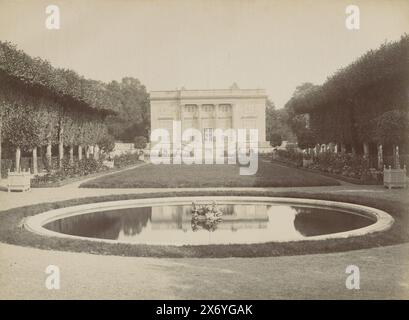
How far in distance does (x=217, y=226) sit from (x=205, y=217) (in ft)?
2.27

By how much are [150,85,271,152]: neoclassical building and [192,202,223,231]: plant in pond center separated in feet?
174

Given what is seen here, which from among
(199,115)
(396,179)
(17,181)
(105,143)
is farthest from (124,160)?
(199,115)

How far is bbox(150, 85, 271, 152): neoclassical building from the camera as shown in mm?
64438

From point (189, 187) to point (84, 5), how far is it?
35.1 ft

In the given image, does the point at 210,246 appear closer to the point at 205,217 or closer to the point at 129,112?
the point at 205,217

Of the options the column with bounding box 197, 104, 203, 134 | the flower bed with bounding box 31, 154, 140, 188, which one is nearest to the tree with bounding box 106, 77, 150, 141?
the column with bounding box 197, 104, 203, 134

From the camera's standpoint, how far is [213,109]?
214ft

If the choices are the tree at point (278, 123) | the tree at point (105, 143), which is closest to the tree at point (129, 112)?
the tree at point (278, 123)

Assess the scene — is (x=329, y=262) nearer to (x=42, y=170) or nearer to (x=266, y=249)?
(x=266, y=249)

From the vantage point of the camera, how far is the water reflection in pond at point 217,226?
30.8ft

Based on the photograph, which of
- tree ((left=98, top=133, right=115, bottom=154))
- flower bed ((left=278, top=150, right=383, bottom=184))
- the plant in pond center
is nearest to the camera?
the plant in pond center

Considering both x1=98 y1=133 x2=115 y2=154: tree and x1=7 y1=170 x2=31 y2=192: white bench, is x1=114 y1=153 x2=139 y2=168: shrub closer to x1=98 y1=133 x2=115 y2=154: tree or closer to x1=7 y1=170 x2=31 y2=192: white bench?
x1=98 y1=133 x2=115 y2=154: tree

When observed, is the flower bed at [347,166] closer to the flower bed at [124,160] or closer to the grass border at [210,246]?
the grass border at [210,246]
